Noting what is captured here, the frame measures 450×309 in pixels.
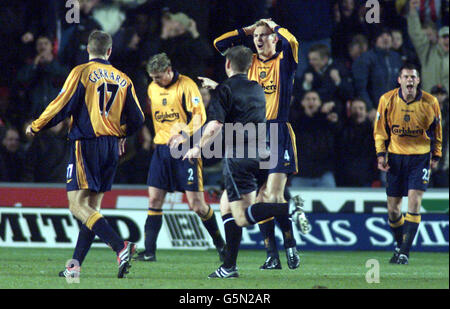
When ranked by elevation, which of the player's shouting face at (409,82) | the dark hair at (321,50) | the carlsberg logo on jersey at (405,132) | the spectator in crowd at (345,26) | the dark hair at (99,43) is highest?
the dark hair at (99,43)

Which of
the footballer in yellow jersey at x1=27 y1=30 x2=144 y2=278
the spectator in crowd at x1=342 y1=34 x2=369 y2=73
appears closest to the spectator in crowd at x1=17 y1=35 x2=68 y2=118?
the spectator in crowd at x1=342 y1=34 x2=369 y2=73

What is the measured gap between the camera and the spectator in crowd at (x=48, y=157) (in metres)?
11.3

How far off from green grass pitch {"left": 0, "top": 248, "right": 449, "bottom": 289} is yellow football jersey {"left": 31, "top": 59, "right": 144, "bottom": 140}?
4.07 ft

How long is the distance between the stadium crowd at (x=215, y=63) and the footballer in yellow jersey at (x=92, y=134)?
13.8ft

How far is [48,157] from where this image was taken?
1132cm

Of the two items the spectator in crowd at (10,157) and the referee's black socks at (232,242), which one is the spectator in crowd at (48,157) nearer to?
the spectator in crowd at (10,157)

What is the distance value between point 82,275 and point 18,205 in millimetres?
4020

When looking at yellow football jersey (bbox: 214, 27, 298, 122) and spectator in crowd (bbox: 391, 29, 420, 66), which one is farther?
spectator in crowd (bbox: 391, 29, 420, 66)

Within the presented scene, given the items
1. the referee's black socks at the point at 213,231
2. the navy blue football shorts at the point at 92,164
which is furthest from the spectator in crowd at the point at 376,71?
the navy blue football shorts at the point at 92,164

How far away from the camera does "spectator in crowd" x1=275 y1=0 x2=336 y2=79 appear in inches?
469

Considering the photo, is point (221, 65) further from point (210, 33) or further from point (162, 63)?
point (162, 63)

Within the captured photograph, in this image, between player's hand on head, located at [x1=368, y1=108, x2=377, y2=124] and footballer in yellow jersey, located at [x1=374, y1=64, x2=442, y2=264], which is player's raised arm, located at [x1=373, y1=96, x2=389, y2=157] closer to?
footballer in yellow jersey, located at [x1=374, y1=64, x2=442, y2=264]

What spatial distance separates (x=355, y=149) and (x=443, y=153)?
1.31 meters

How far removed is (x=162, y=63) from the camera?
902 cm
